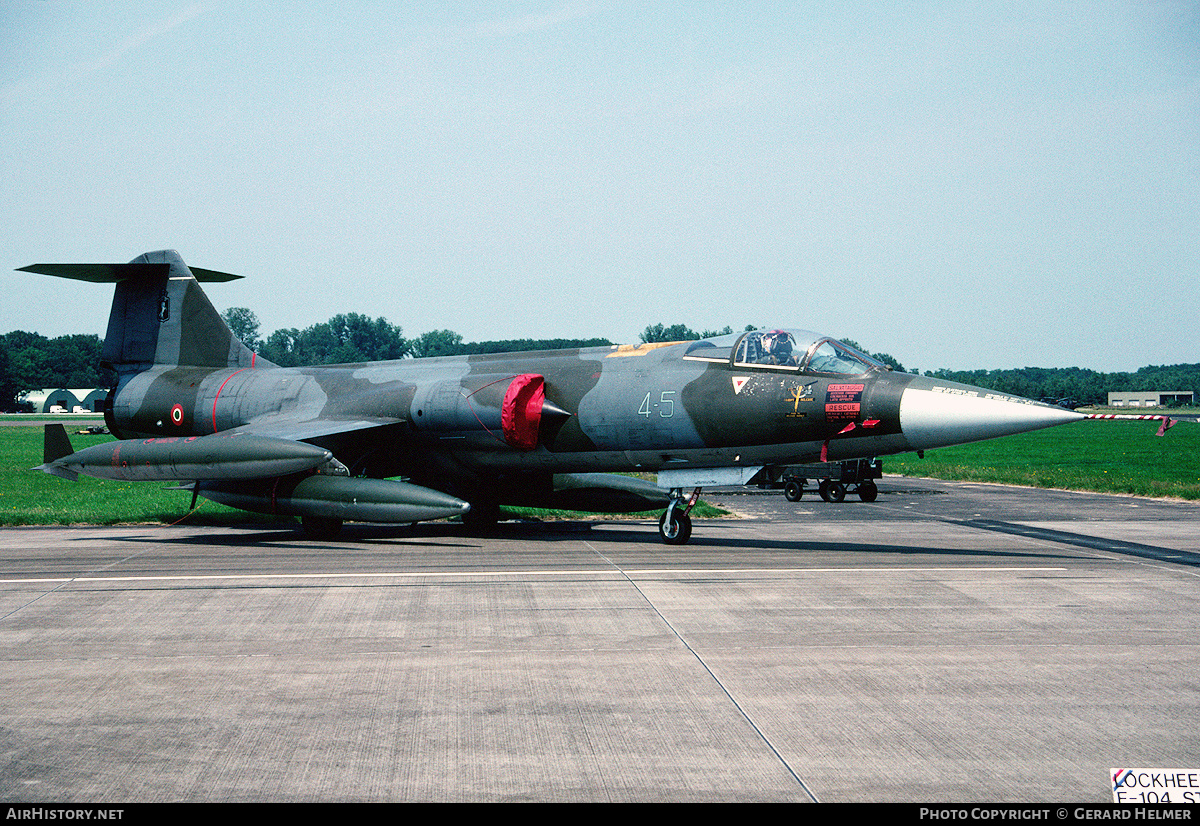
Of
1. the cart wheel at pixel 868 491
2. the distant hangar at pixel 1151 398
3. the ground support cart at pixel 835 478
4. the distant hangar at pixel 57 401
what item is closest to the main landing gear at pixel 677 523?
the ground support cart at pixel 835 478

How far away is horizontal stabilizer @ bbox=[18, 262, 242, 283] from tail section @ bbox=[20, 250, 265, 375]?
0.08ft

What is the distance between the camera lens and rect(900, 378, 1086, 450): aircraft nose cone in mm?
12180

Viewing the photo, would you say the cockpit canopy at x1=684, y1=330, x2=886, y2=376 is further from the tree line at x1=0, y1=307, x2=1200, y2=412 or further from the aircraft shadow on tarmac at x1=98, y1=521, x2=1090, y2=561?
the tree line at x1=0, y1=307, x2=1200, y2=412

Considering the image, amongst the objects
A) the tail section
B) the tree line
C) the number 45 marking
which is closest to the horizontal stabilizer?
the tail section

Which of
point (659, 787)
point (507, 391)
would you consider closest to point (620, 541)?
point (507, 391)

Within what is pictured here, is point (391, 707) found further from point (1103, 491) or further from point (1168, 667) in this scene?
point (1103, 491)

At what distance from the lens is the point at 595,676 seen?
Answer: 23.0 ft

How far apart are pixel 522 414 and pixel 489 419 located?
58 centimetres

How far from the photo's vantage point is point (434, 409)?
16422mm

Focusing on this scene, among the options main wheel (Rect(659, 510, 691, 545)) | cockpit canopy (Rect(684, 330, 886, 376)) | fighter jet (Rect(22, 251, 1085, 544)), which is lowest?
main wheel (Rect(659, 510, 691, 545))

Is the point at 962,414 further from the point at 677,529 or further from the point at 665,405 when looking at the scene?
the point at 677,529

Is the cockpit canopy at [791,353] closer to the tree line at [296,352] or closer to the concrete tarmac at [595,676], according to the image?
the concrete tarmac at [595,676]

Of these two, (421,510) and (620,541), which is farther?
(620,541)

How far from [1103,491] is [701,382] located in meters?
18.6
